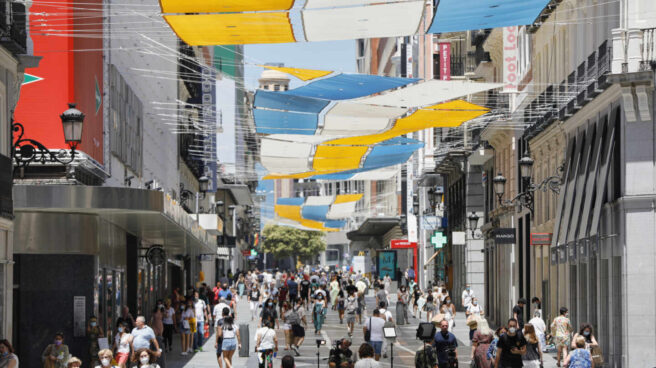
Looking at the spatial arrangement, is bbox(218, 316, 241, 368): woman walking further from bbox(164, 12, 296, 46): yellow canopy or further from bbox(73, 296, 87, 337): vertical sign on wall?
bbox(164, 12, 296, 46): yellow canopy

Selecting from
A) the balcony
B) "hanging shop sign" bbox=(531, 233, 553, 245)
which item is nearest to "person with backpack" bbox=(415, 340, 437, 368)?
the balcony

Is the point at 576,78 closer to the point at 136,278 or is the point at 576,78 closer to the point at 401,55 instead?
the point at 136,278

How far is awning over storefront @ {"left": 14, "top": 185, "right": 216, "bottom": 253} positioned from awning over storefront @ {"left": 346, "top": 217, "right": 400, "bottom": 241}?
6209cm

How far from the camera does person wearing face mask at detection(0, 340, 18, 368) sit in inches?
693

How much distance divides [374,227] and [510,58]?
56629mm

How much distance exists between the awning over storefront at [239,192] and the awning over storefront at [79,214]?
175 feet

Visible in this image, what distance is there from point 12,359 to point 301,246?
137887 millimetres

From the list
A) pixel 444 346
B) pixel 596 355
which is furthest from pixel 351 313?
pixel 444 346

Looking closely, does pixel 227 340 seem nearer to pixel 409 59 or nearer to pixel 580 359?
pixel 580 359

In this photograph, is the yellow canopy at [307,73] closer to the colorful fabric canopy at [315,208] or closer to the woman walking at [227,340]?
the woman walking at [227,340]

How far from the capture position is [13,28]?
68.5ft

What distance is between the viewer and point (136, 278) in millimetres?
34406

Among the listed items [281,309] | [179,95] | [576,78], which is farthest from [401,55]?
[576,78]

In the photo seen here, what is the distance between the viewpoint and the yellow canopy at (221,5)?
18234 millimetres
